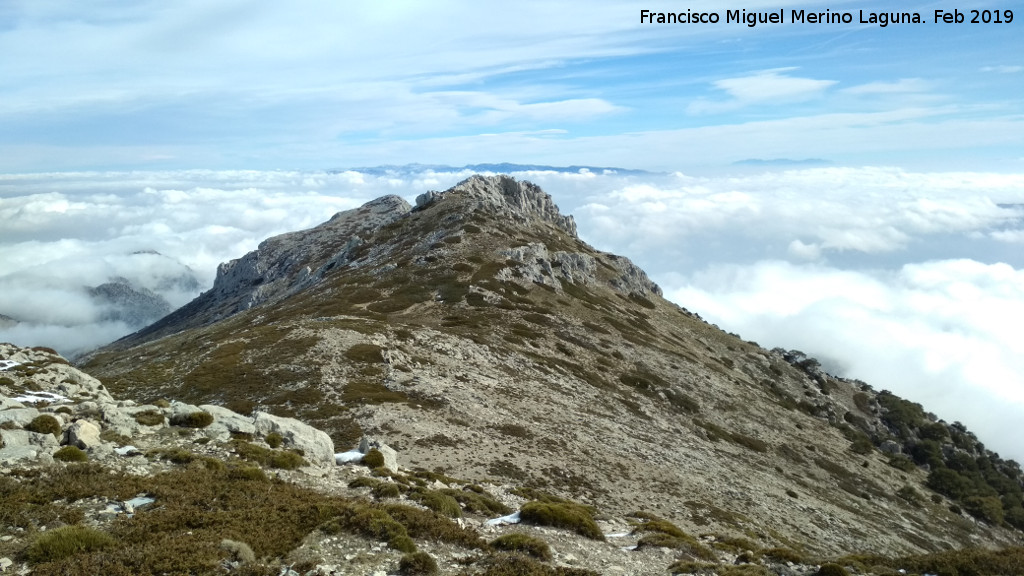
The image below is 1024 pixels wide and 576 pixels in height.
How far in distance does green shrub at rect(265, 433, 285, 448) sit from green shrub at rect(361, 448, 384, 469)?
4.00m

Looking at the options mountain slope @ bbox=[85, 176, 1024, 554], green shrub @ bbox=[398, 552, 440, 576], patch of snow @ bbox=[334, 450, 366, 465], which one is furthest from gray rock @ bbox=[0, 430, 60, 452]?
mountain slope @ bbox=[85, 176, 1024, 554]

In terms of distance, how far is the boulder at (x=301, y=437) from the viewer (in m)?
25.4

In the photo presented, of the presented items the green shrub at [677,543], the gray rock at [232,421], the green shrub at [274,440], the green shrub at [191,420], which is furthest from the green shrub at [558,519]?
the green shrub at [191,420]

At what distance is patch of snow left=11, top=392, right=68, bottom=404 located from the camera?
26.0 meters

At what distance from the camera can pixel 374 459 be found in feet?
85.7

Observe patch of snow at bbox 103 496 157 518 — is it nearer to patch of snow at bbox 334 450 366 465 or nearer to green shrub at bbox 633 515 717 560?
patch of snow at bbox 334 450 366 465

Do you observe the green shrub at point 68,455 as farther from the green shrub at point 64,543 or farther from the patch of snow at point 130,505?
the green shrub at point 64,543

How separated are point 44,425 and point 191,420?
5.68 m

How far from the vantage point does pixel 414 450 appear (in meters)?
37.8

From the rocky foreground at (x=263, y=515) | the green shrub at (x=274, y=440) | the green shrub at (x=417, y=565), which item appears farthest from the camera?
the green shrub at (x=274, y=440)

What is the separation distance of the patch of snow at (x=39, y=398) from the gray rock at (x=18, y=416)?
5.19 m

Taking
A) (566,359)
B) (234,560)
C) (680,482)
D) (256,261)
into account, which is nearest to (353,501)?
(234,560)

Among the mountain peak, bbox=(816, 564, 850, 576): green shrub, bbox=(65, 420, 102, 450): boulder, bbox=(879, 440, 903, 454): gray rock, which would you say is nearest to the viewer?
bbox=(816, 564, 850, 576): green shrub

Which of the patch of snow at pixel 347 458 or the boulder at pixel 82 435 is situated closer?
the boulder at pixel 82 435
